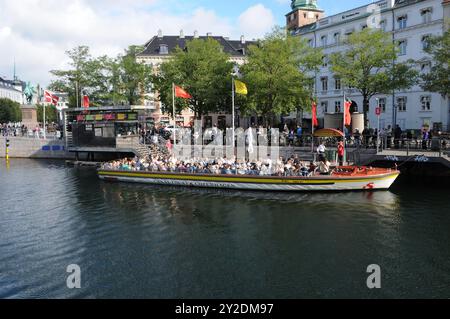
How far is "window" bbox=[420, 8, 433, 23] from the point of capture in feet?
154

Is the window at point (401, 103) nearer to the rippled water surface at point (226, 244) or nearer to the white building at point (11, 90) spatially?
the rippled water surface at point (226, 244)

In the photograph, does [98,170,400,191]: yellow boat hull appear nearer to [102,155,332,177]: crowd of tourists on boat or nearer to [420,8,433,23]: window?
[102,155,332,177]: crowd of tourists on boat

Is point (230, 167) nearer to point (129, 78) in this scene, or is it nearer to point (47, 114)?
point (129, 78)

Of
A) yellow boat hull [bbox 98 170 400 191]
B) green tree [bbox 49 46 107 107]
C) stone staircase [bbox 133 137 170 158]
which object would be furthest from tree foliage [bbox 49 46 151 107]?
yellow boat hull [bbox 98 170 400 191]

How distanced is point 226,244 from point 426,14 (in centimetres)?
4289

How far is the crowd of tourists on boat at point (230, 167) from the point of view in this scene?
2852 centimetres

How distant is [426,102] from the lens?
48125 millimetres

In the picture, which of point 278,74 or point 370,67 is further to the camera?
point 278,74

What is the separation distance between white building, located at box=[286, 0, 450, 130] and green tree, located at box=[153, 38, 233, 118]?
1299 cm

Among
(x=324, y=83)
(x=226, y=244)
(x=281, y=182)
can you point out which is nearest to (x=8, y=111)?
(x=324, y=83)

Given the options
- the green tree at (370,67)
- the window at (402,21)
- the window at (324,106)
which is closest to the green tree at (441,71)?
the green tree at (370,67)

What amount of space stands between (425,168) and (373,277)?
2334 centimetres

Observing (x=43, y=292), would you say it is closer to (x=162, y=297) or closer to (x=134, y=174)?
(x=162, y=297)

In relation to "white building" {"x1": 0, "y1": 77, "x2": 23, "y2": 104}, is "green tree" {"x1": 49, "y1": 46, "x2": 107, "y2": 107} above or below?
below
